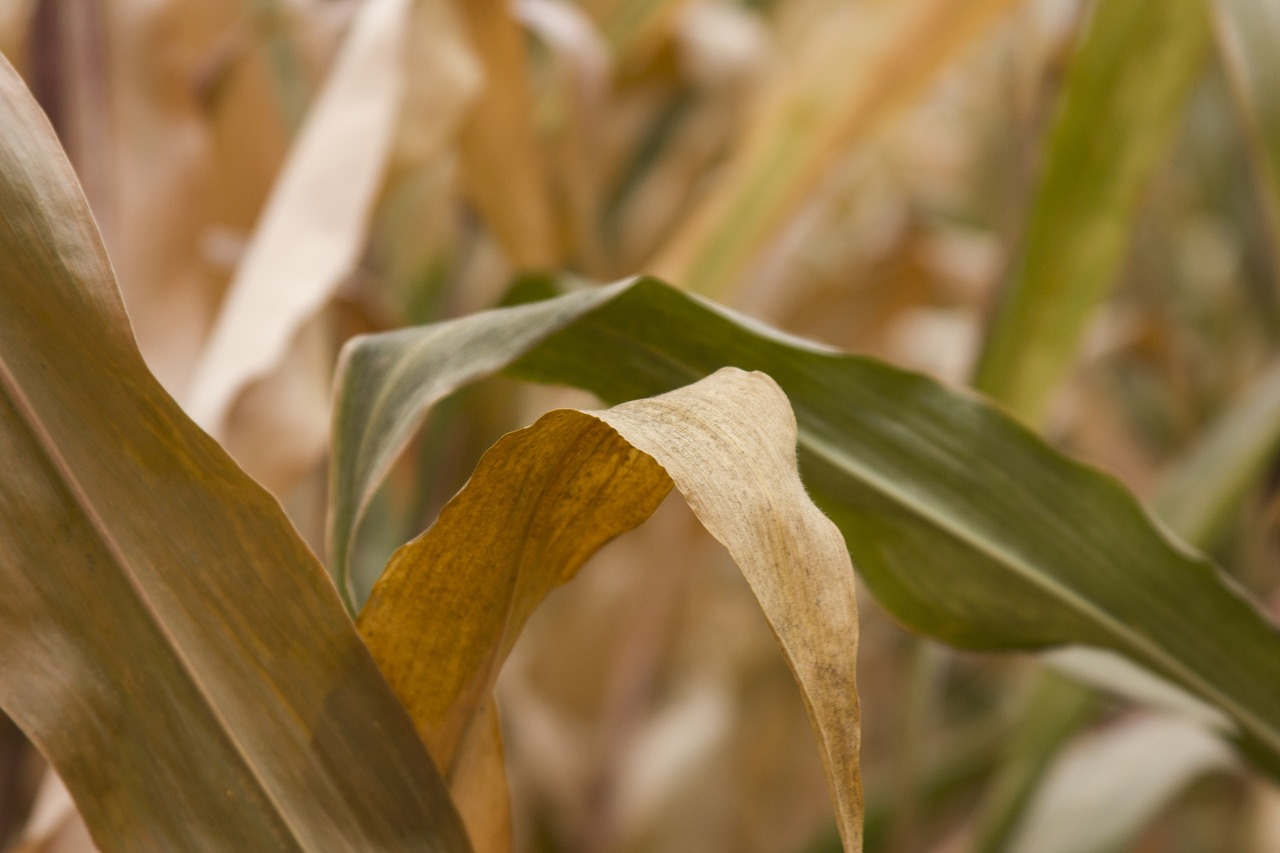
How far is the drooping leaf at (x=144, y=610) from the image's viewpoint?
169 millimetres

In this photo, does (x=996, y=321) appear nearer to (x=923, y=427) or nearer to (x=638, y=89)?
(x=923, y=427)

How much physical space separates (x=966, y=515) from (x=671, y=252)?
22 cm

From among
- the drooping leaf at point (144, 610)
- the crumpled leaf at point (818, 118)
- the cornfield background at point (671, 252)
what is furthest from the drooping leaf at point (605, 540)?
the crumpled leaf at point (818, 118)

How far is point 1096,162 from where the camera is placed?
327 millimetres

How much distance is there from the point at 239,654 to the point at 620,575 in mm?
510

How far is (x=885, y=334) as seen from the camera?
63 centimetres

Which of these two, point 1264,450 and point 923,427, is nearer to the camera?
point 923,427

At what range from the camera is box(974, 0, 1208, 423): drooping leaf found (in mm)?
323

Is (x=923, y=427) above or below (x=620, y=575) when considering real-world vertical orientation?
above

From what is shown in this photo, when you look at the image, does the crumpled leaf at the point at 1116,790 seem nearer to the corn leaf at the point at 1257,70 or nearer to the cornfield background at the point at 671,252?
the cornfield background at the point at 671,252

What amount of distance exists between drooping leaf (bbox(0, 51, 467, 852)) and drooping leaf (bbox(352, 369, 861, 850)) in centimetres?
1

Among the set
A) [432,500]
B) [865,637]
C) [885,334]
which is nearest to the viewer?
[432,500]

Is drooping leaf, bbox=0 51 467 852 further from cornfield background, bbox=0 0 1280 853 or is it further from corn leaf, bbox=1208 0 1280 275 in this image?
corn leaf, bbox=1208 0 1280 275

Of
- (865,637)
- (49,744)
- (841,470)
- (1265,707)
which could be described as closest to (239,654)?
(49,744)
